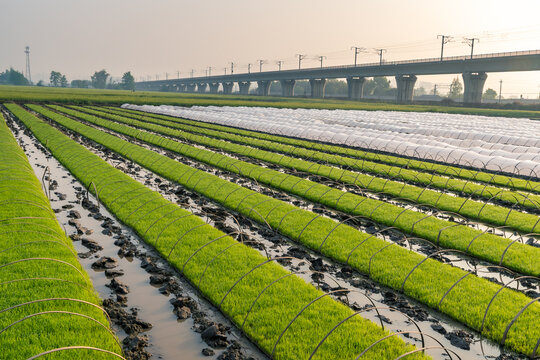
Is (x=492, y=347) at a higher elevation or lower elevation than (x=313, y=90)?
lower

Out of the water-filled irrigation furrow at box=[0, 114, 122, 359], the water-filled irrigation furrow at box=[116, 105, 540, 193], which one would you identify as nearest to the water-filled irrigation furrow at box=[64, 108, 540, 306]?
the water-filled irrigation furrow at box=[0, 114, 122, 359]

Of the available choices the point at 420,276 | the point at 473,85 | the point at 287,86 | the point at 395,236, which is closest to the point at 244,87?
the point at 287,86

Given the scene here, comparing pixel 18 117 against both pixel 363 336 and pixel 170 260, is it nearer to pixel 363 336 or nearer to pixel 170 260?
pixel 170 260

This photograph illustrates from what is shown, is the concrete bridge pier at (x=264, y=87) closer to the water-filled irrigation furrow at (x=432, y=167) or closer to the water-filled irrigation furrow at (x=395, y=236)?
the water-filled irrigation furrow at (x=432, y=167)

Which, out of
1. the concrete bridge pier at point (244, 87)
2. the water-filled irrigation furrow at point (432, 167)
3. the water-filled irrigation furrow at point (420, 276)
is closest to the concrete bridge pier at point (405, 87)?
the water-filled irrigation furrow at point (432, 167)

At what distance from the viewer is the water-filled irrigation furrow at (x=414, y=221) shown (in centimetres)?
1309

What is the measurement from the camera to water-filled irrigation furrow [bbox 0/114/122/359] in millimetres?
8055

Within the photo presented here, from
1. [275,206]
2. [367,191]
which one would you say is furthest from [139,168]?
[367,191]

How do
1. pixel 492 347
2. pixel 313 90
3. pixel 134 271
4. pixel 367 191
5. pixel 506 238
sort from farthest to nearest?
pixel 313 90 < pixel 367 191 < pixel 506 238 < pixel 134 271 < pixel 492 347

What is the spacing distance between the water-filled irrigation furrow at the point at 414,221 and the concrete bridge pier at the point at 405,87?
87.4 meters

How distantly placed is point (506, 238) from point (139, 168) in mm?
19159

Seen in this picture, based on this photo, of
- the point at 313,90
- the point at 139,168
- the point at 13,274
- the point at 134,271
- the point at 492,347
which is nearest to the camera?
the point at 492,347

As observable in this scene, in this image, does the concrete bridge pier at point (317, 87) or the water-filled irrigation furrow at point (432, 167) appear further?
the concrete bridge pier at point (317, 87)

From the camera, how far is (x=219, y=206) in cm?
1850
